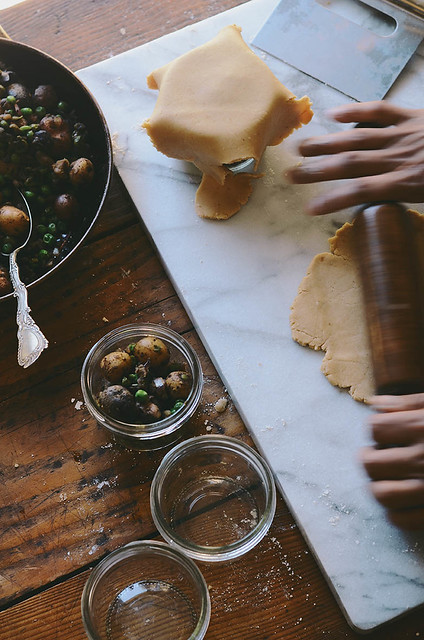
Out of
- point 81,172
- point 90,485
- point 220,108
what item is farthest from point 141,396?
point 220,108

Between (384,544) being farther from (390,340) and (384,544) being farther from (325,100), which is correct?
Result: (325,100)

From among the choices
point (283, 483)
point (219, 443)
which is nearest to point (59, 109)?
point (219, 443)

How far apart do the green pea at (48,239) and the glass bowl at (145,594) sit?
22.9 inches

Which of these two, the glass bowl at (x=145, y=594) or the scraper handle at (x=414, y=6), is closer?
the glass bowl at (x=145, y=594)

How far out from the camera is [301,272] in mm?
1354

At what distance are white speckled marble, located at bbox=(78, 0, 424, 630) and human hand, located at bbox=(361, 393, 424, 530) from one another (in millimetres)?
87

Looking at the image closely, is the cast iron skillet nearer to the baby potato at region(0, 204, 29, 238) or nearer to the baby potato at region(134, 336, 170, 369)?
the baby potato at region(0, 204, 29, 238)

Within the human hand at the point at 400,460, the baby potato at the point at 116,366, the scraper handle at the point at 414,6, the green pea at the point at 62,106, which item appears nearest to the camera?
the human hand at the point at 400,460

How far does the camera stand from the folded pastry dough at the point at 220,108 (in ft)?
4.24

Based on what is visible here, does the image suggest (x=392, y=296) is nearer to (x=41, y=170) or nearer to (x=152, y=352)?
(x=152, y=352)

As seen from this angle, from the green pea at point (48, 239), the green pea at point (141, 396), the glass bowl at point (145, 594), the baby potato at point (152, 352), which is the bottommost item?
the glass bowl at point (145, 594)

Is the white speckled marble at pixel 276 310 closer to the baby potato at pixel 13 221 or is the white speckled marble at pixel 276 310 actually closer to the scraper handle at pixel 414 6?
the scraper handle at pixel 414 6

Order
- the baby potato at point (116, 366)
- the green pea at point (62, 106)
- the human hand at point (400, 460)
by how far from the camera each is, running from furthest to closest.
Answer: the green pea at point (62, 106), the baby potato at point (116, 366), the human hand at point (400, 460)

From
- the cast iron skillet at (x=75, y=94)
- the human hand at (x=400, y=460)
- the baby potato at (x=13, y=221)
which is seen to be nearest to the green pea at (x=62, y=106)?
the cast iron skillet at (x=75, y=94)
